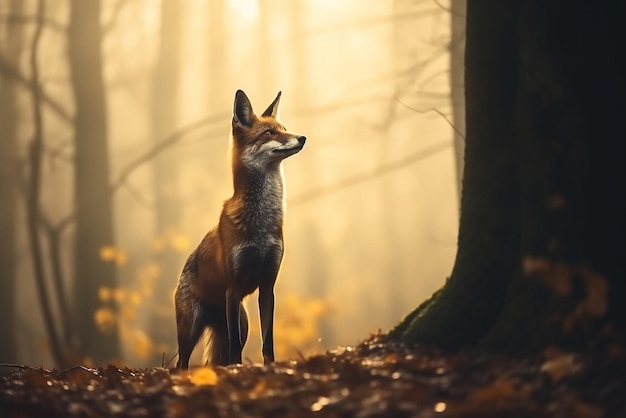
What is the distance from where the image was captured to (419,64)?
34.8 feet

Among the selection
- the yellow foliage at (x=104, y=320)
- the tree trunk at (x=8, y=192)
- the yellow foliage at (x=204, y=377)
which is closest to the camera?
the yellow foliage at (x=204, y=377)

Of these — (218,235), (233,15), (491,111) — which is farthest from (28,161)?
(491,111)

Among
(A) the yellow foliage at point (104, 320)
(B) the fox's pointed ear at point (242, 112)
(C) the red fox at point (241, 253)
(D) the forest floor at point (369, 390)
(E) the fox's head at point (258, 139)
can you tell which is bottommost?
(A) the yellow foliage at point (104, 320)

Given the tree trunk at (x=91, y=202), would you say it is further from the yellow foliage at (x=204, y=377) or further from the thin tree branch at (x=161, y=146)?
the yellow foliage at (x=204, y=377)

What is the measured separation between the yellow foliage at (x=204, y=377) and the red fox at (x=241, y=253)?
1.27 metres

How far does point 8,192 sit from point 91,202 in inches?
200

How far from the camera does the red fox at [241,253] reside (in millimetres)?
6777

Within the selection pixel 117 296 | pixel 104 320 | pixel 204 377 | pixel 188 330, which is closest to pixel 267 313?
pixel 188 330

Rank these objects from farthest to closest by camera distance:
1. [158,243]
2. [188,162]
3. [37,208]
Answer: [188,162] → [158,243] → [37,208]

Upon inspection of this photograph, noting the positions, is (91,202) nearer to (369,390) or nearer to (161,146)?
(161,146)

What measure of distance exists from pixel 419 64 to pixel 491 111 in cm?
549

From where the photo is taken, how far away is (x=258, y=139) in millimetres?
7090

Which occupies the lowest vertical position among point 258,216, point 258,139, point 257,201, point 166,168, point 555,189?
point 555,189

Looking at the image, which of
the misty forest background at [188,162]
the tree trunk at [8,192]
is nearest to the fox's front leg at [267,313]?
the misty forest background at [188,162]
